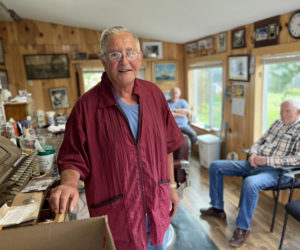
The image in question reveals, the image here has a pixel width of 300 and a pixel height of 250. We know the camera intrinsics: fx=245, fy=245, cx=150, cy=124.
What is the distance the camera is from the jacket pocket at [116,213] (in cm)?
102

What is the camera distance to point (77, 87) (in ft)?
15.3

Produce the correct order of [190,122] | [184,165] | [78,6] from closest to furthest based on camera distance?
[184,165] → [78,6] → [190,122]

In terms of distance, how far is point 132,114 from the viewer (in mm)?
1070

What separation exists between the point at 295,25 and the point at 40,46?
3923 mm

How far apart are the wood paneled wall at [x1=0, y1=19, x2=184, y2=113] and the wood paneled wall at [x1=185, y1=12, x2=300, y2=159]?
6.47 ft

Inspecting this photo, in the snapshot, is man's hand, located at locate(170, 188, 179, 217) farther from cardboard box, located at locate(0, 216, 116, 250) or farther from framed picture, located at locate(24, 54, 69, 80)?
framed picture, located at locate(24, 54, 69, 80)

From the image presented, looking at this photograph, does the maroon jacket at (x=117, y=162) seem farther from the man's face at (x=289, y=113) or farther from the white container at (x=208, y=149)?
Result: the white container at (x=208, y=149)

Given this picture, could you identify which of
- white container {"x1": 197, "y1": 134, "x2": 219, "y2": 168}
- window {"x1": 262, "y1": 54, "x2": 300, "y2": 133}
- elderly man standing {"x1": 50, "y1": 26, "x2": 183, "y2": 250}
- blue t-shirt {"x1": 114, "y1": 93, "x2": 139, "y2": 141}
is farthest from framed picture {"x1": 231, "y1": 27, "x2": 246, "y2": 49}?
blue t-shirt {"x1": 114, "y1": 93, "x2": 139, "y2": 141}

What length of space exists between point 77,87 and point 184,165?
328 cm

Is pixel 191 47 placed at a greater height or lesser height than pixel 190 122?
greater

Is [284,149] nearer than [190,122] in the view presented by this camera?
Yes

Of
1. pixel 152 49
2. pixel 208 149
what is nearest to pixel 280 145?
pixel 208 149

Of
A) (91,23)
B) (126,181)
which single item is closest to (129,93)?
(126,181)

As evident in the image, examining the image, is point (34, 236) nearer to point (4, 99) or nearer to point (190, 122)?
point (4, 99)
